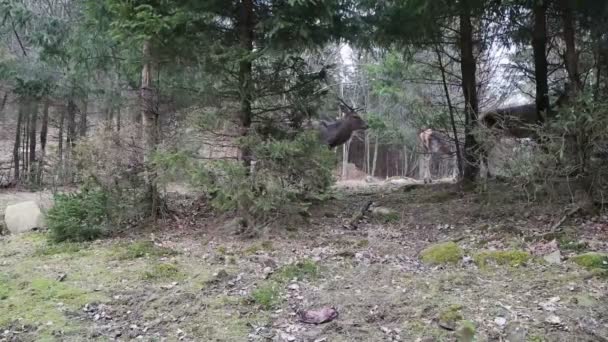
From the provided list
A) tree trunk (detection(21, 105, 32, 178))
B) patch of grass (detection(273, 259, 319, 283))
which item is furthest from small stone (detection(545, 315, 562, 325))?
tree trunk (detection(21, 105, 32, 178))

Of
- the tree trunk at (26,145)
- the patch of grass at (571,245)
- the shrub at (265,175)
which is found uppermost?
the tree trunk at (26,145)

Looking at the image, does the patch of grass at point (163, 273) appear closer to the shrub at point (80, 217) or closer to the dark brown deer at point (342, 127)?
the shrub at point (80, 217)

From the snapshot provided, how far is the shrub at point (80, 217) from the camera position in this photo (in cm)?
598

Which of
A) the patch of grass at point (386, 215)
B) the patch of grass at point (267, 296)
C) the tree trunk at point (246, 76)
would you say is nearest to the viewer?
the patch of grass at point (267, 296)

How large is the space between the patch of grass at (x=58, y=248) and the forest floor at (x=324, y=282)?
0.02 m

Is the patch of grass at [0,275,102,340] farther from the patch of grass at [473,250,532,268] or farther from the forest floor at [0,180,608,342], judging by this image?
the patch of grass at [473,250,532,268]

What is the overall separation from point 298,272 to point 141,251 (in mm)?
1928

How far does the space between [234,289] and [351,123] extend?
7.49m

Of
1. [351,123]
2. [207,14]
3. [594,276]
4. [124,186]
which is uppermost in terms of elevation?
[207,14]

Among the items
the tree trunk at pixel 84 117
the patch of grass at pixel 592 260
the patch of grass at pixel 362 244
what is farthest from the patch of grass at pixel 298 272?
the tree trunk at pixel 84 117

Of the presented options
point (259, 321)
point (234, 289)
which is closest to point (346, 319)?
point (259, 321)

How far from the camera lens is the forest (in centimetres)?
367

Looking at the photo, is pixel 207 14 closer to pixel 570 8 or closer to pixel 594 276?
pixel 570 8

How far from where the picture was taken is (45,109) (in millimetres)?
12320
